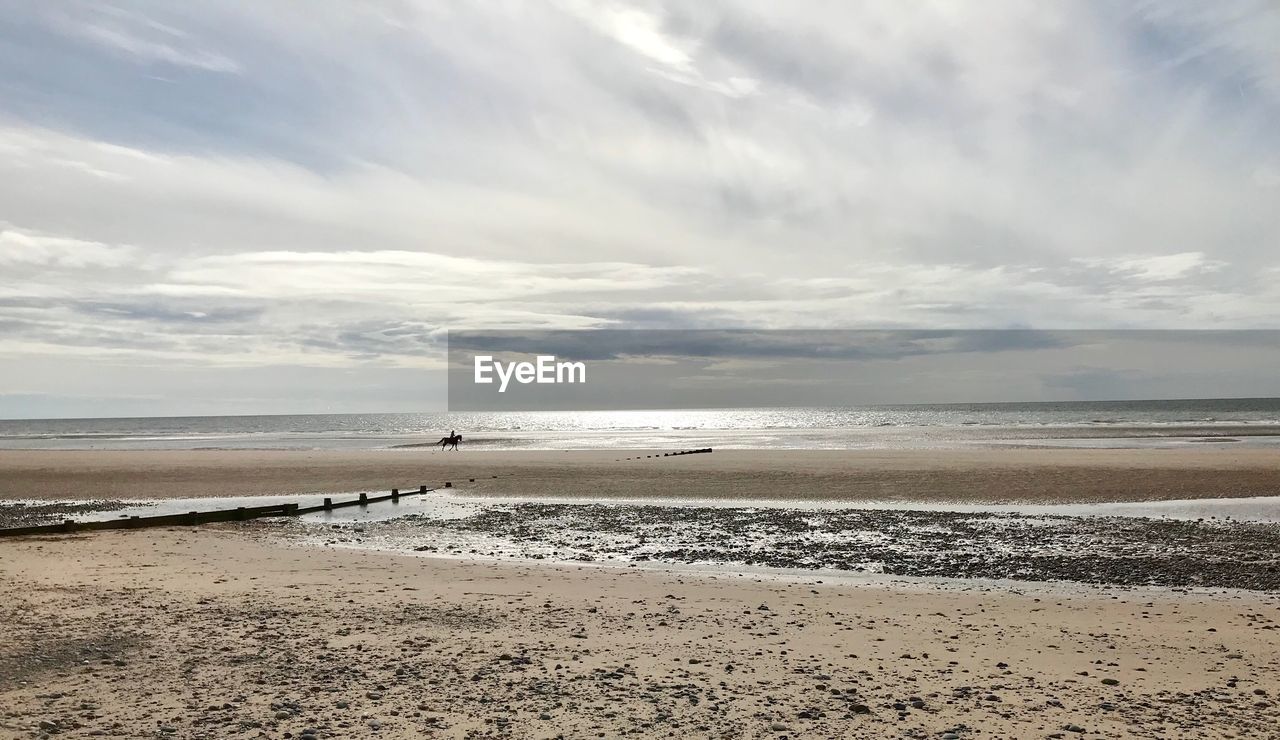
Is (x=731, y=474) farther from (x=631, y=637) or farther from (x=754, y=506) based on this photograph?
(x=631, y=637)

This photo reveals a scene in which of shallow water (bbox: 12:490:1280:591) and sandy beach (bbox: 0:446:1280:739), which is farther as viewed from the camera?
shallow water (bbox: 12:490:1280:591)

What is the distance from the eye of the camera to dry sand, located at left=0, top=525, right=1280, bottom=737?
25.2ft

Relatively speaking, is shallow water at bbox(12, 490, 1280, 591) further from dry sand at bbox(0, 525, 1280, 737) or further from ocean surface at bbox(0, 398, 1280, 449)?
ocean surface at bbox(0, 398, 1280, 449)

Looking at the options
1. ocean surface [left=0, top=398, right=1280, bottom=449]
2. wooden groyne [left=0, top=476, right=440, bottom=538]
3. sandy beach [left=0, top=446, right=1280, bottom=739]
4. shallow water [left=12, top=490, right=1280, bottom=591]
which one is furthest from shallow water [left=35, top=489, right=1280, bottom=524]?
ocean surface [left=0, top=398, right=1280, bottom=449]

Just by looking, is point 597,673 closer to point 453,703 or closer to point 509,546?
point 453,703

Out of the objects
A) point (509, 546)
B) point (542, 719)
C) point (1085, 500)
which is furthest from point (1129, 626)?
point (1085, 500)

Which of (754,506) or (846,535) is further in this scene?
(754,506)

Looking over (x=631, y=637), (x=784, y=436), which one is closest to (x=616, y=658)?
(x=631, y=637)

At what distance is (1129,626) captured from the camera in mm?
11047

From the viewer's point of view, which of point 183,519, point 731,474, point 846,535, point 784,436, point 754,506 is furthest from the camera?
point 784,436

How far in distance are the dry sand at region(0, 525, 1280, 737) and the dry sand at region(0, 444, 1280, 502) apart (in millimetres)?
15898

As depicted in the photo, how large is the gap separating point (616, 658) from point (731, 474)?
91.0 ft

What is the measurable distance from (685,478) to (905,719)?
27.9 m

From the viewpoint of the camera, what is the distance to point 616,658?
31.4 ft
